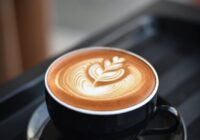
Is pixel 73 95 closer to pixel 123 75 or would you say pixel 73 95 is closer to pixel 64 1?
pixel 123 75

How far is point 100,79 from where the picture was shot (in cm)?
45

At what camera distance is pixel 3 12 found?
789 millimetres

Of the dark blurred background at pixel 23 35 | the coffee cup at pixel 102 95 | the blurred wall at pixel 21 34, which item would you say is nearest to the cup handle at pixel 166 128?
the coffee cup at pixel 102 95

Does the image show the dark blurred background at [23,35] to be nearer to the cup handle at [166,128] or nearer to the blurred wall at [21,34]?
the blurred wall at [21,34]

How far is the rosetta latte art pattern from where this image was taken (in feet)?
1.39

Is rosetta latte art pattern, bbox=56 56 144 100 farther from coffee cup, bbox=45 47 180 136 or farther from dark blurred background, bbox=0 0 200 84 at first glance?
A: dark blurred background, bbox=0 0 200 84

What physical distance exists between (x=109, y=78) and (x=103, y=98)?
1.9 inches

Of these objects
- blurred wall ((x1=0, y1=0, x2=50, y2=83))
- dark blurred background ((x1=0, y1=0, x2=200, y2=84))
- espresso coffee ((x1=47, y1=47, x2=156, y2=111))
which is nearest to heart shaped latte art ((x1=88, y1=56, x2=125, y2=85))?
espresso coffee ((x1=47, y1=47, x2=156, y2=111))

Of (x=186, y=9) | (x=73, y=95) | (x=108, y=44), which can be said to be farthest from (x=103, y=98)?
(x=186, y=9)

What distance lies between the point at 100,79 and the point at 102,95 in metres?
0.04

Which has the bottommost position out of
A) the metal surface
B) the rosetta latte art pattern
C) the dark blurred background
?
the dark blurred background

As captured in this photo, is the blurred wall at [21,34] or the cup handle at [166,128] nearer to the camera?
the cup handle at [166,128]

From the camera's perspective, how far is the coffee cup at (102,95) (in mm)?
391

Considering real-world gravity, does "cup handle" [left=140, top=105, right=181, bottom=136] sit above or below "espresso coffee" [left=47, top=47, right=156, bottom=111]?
Answer: below
